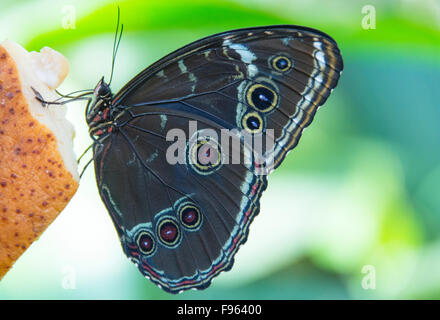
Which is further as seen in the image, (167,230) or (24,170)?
(167,230)

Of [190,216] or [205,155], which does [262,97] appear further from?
[190,216]

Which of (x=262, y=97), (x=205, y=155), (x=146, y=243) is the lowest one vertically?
(x=146, y=243)

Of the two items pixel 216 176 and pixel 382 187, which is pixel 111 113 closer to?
pixel 216 176

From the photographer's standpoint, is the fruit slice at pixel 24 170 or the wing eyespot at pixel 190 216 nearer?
the fruit slice at pixel 24 170

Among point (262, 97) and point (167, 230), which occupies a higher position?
point (262, 97)

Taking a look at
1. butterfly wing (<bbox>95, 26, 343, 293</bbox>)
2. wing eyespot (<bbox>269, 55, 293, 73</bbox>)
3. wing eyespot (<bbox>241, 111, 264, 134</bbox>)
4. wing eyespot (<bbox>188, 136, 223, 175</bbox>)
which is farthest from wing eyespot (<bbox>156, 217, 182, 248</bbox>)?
wing eyespot (<bbox>269, 55, 293, 73</bbox>)

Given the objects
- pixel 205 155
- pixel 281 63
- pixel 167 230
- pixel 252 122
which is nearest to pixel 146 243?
pixel 167 230

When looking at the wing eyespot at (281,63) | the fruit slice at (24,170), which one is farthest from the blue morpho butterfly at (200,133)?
the fruit slice at (24,170)

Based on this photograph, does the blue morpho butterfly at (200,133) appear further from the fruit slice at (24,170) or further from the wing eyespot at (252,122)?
the fruit slice at (24,170)
